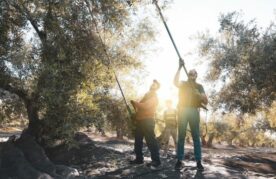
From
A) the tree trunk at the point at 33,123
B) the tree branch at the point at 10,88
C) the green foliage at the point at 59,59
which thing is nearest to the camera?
the green foliage at the point at 59,59

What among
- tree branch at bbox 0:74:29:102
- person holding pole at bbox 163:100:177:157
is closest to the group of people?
tree branch at bbox 0:74:29:102

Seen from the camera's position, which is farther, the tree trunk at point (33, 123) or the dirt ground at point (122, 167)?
the tree trunk at point (33, 123)

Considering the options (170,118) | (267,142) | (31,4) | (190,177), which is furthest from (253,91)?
(267,142)

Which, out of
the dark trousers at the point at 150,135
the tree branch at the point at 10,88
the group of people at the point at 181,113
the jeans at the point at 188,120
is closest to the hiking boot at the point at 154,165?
the group of people at the point at 181,113

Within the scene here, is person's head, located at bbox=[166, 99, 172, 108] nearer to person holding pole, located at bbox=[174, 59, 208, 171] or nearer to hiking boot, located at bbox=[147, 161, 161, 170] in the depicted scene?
hiking boot, located at bbox=[147, 161, 161, 170]

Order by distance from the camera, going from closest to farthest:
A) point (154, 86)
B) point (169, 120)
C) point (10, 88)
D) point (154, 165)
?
point (154, 165), point (154, 86), point (10, 88), point (169, 120)

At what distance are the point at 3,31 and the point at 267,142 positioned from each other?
100 metres

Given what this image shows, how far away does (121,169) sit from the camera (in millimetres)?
10812

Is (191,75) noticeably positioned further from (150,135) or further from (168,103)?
(168,103)

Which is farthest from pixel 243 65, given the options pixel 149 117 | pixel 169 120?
pixel 149 117

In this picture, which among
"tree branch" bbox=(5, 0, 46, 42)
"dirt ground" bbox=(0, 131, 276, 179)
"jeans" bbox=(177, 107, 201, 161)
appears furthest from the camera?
"tree branch" bbox=(5, 0, 46, 42)

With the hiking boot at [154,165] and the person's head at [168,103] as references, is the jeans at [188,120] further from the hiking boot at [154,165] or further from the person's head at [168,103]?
the person's head at [168,103]

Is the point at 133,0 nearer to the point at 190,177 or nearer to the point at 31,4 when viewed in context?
the point at 31,4

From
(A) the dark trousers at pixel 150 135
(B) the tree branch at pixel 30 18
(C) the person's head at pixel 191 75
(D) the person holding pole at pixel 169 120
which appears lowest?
(A) the dark trousers at pixel 150 135
